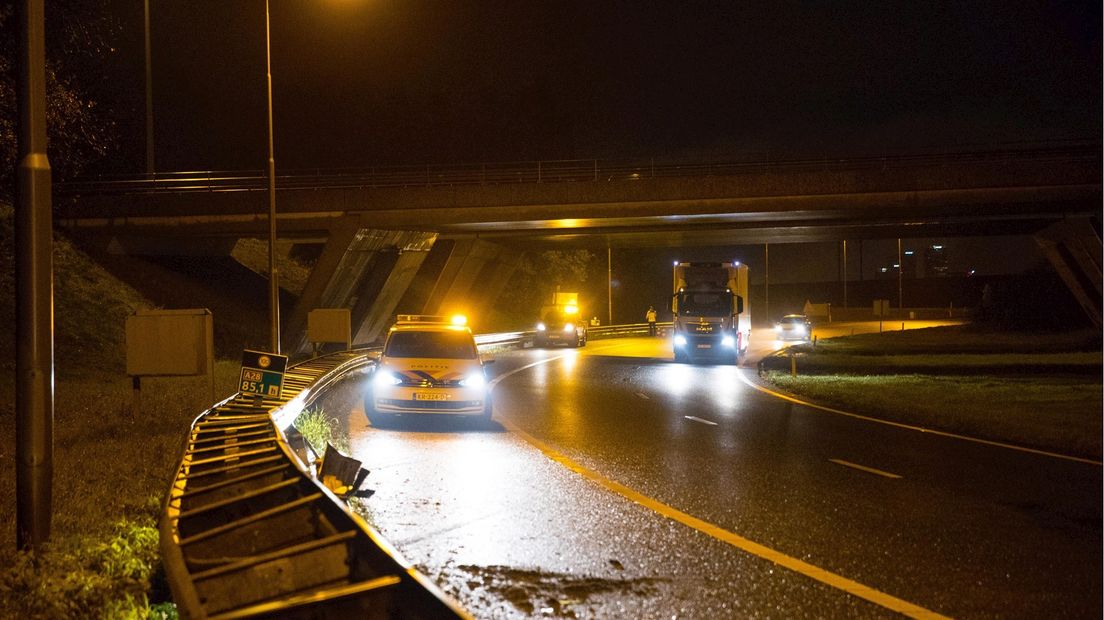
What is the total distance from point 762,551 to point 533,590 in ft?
6.76

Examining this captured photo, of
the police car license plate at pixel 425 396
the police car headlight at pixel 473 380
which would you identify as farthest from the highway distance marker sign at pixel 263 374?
the police car headlight at pixel 473 380

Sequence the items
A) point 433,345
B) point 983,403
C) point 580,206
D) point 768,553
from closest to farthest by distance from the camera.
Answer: point 768,553 → point 433,345 → point 983,403 → point 580,206

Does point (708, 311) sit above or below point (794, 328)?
above

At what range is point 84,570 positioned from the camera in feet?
17.9

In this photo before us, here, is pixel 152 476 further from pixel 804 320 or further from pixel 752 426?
pixel 804 320

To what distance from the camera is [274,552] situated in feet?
16.7

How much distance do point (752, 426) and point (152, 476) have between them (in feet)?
34.4

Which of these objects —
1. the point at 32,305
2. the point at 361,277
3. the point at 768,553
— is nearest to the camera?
the point at 32,305

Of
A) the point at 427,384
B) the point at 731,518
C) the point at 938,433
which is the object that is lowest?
Answer: the point at 938,433

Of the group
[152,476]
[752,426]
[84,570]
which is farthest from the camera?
[752,426]

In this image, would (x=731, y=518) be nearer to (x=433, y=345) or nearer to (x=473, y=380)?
(x=473, y=380)

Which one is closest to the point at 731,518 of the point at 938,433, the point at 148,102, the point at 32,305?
the point at 32,305

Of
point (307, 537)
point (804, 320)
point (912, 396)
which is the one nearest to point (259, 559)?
point (307, 537)

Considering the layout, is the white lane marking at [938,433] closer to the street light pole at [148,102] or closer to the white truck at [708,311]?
the white truck at [708,311]
